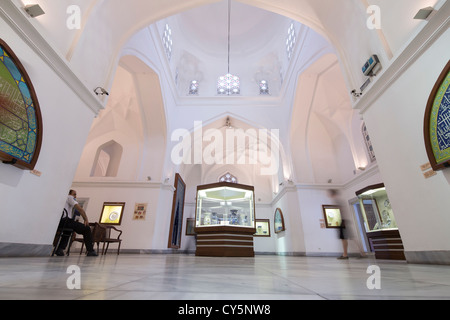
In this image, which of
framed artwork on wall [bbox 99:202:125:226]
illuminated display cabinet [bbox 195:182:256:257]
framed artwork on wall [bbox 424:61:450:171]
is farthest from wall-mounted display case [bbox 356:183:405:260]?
framed artwork on wall [bbox 99:202:125:226]

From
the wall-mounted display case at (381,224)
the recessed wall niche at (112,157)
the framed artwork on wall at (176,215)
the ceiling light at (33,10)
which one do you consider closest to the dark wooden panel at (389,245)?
the wall-mounted display case at (381,224)

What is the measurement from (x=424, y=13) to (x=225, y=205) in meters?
6.59

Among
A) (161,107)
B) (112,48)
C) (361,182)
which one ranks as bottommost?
(361,182)

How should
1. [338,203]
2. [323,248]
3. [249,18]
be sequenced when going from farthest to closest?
[249,18]
[338,203]
[323,248]

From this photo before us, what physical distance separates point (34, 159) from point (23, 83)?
1.04 meters

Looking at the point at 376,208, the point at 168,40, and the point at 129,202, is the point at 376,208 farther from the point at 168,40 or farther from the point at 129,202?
the point at 168,40

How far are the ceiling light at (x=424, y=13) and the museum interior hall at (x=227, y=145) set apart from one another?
0.05 ft

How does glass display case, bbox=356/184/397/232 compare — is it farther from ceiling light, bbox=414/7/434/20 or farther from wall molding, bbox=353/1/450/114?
ceiling light, bbox=414/7/434/20

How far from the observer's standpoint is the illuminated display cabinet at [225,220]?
6.51m

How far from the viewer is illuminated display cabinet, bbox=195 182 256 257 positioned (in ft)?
21.4

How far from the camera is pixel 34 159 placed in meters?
3.03

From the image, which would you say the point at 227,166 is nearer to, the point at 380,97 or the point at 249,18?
the point at 249,18
